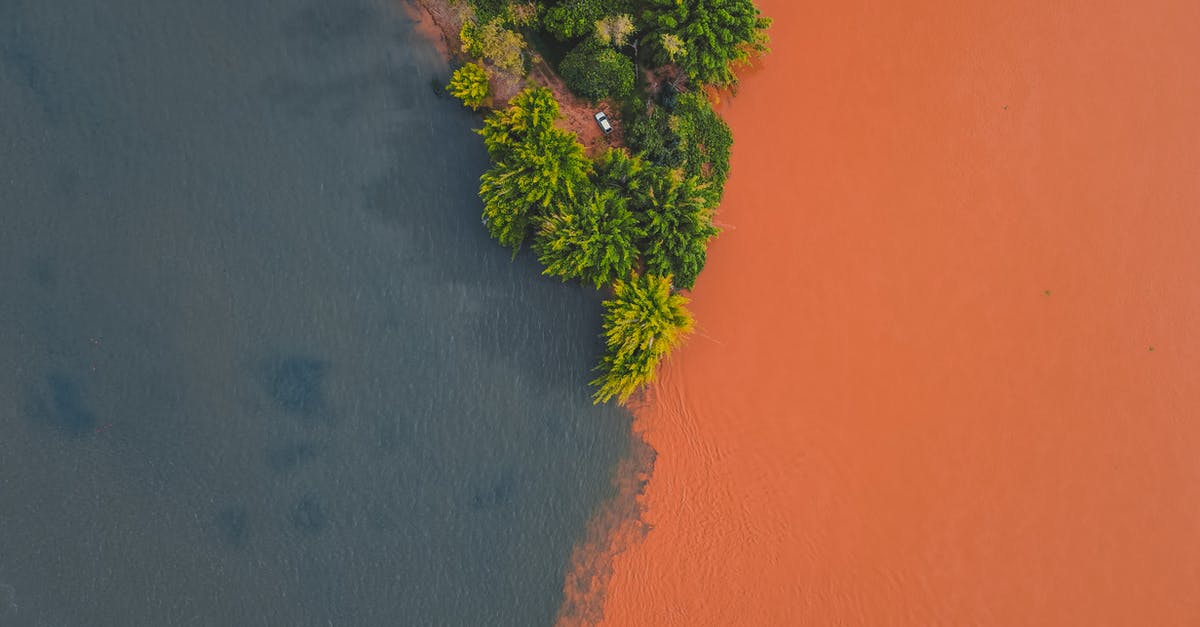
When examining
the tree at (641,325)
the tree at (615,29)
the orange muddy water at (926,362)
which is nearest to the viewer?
the tree at (641,325)

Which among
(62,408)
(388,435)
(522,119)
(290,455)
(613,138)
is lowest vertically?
(62,408)

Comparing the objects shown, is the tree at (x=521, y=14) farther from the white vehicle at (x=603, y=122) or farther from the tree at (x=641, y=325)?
the tree at (x=641, y=325)

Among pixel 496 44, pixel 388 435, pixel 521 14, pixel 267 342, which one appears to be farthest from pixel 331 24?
pixel 388 435

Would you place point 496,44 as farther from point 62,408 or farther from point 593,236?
point 62,408

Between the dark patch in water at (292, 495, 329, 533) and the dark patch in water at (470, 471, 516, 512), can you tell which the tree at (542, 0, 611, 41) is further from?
the dark patch in water at (292, 495, 329, 533)

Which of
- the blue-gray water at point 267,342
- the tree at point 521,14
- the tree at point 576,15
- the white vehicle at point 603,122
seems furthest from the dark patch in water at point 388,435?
the tree at point 576,15

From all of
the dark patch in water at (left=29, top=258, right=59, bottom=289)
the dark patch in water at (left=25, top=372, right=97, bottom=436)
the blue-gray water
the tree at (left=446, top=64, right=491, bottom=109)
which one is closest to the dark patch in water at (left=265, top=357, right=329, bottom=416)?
the blue-gray water
